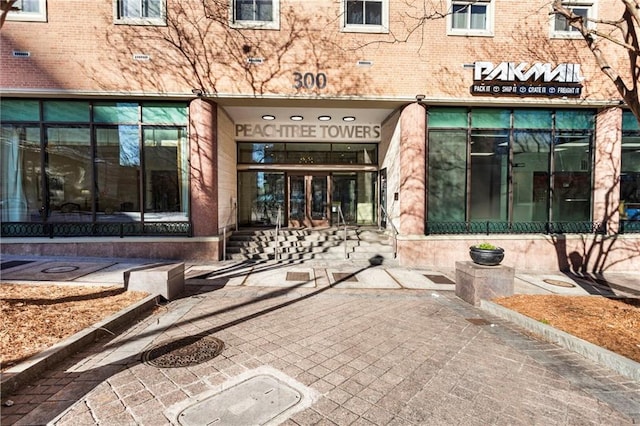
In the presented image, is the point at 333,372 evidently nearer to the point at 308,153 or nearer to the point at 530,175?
the point at 530,175

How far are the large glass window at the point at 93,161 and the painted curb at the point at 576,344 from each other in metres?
9.43

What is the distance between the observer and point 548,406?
10.3 ft

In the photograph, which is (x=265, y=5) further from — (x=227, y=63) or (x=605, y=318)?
(x=605, y=318)

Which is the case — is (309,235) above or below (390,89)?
below

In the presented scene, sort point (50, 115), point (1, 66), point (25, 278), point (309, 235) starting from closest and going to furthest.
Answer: point (25, 278) → point (1, 66) → point (50, 115) → point (309, 235)

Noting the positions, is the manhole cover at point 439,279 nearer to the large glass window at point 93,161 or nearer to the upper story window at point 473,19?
the upper story window at point 473,19

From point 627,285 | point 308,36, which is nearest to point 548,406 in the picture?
point 627,285

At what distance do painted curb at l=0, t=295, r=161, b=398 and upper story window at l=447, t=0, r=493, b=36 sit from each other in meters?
11.8

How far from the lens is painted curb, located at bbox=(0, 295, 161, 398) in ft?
10.3

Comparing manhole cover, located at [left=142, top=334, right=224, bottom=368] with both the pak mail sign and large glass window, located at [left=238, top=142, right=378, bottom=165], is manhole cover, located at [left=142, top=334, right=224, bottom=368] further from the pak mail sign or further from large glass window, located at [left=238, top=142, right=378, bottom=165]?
the pak mail sign

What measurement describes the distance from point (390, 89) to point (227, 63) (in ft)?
17.4

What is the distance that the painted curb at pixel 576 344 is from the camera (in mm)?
3748

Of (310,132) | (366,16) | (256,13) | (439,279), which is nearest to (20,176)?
(256,13)

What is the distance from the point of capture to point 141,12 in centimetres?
962
